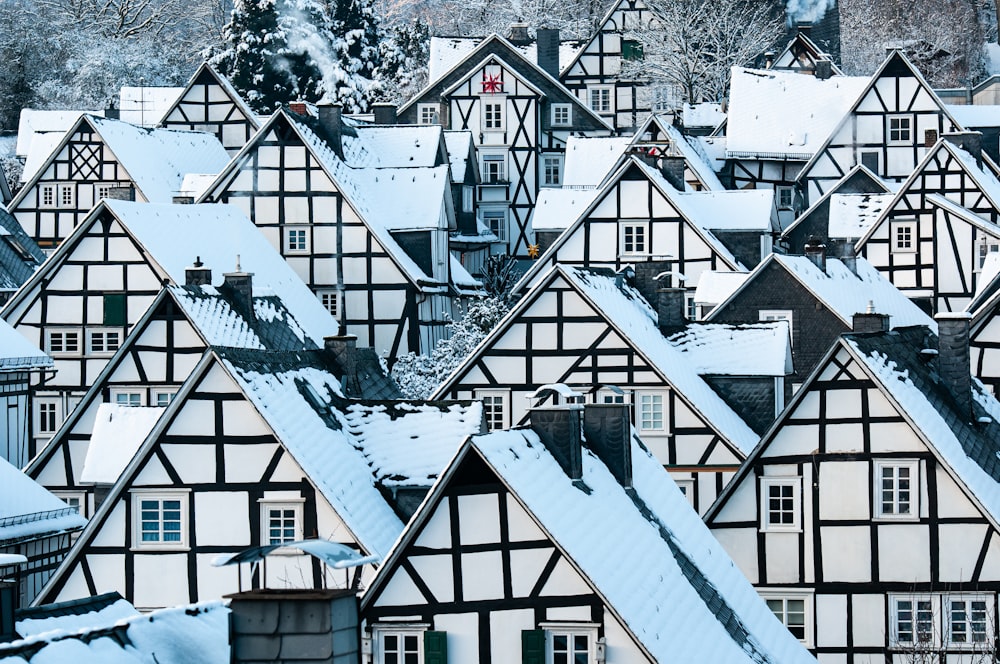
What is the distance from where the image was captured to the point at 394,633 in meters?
25.2

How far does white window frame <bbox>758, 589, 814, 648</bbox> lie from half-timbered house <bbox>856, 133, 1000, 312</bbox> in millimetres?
22860

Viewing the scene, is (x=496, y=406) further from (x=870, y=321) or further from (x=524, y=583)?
(x=524, y=583)

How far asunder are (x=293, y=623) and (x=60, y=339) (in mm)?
30737

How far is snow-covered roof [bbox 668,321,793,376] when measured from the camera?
40.9 metres

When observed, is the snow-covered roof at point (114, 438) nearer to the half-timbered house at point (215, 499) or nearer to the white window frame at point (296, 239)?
the half-timbered house at point (215, 499)

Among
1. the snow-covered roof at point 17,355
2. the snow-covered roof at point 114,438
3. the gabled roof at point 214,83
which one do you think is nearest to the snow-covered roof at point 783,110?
the gabled roof at point 214,83

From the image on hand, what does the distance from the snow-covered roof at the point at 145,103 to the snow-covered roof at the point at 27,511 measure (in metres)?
47.5

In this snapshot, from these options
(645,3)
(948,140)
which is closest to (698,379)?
(948,140)

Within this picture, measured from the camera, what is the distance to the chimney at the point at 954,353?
112 ft

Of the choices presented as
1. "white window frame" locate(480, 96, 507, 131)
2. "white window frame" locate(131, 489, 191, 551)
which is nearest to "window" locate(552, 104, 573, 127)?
"white window frame" locate(480, 96, 507, 131)

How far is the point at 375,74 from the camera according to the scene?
8662 cm

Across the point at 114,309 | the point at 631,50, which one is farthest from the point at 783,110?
the point at 114,309

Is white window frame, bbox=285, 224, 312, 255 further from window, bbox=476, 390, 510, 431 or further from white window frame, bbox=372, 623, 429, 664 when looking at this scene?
white window frame, bbox=372, 623, 429, 664

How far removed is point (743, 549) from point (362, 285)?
2321 cm
